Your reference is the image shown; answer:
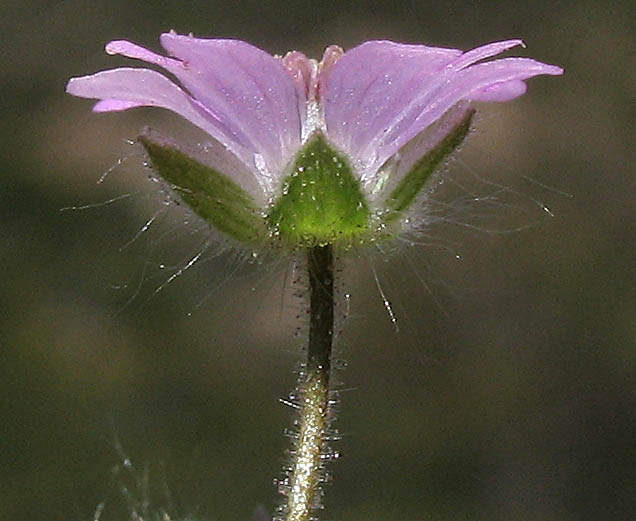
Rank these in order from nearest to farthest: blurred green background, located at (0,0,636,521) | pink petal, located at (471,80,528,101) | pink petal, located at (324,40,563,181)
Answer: pink petal, located at (324,40,563,181) < pink petal, located at (471,80,528,101) < blurred green background, located at (0,0,636,521)

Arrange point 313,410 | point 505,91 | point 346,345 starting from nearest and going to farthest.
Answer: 1. point 313,410
2. point 505,91
3. point 346,345

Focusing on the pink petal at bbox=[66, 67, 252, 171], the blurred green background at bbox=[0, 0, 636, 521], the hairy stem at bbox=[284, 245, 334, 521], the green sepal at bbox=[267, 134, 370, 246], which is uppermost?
the pink petal at bbox=[66, 67, 252, 171]

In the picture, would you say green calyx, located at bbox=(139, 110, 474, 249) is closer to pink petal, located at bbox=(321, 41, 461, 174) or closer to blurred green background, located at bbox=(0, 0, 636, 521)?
pink petal, located at bbox=(321, 41, 461, 174)

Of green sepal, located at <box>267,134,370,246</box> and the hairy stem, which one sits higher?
green sepal, located at <box>267,134,370,246</box>

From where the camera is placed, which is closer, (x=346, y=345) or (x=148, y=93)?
(x=148, y=93)

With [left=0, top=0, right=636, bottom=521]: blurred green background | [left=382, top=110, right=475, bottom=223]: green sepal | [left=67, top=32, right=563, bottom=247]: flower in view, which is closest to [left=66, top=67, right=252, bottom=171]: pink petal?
[left=67, top=32, right=563, bottom=247]: flower

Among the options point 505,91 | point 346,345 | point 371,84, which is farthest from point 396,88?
point 346,345

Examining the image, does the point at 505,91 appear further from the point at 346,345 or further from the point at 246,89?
the point at 346,345
